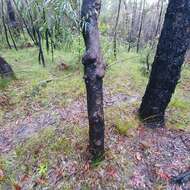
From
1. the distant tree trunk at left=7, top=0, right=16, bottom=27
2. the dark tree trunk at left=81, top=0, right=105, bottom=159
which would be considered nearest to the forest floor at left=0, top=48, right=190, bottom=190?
the dark tree trunk at left=81, top=0, right=105, bottom=159

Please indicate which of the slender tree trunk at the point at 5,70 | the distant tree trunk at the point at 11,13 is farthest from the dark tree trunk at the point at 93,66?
the distant tree trunk at the point at 11,13

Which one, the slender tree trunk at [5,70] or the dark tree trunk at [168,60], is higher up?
the dark tree trunk at [168,60]

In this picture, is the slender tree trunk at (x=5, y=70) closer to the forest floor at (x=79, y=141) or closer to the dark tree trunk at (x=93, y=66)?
the forest floor at (x=79, y=141)

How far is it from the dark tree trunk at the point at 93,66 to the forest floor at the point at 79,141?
0.51 metres

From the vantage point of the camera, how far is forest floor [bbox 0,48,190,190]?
2889 millimetres

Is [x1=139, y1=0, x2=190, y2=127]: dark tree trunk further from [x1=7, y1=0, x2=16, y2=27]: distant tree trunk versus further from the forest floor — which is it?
[x1=7, y1=0, x2=16, y2=27]: distant tree trunk

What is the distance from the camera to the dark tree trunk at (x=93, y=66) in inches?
86.4

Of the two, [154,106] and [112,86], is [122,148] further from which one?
[112,86]

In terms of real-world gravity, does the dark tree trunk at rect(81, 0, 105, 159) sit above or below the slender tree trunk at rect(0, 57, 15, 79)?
above

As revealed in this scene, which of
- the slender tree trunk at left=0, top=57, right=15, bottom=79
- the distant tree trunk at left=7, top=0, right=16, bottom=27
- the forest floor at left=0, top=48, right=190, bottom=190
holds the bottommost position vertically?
the forest floor at left=0, top=48, right=190, bottom=190

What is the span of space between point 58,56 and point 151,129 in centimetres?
450

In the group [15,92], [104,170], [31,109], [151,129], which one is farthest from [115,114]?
[15,92]

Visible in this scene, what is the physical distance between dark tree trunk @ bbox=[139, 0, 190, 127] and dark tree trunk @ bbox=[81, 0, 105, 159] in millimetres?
1105

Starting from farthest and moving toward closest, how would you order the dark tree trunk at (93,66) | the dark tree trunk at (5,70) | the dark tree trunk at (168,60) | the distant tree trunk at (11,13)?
the distant tree trunk at (11,13)
the dark tree trunk at (5,70)
the dark tree trunk at (168,60)
the dark tree trunk at (93,66)
